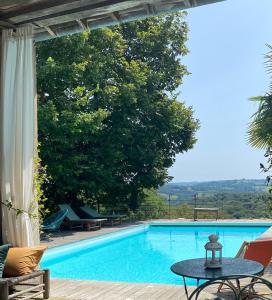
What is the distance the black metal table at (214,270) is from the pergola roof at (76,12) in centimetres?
265

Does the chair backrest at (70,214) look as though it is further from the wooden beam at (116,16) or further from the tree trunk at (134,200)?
the wooden beam at (116,16)

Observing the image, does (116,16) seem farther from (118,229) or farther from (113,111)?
(113,111)

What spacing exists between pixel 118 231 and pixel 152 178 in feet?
12.0

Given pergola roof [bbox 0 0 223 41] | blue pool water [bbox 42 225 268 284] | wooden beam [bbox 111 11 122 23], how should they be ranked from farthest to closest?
blue pool water [bbox 42 225 268 284]
wooden beam [bbox 111 11 122 23]
pergola roof [bbox 0 0 223 41]

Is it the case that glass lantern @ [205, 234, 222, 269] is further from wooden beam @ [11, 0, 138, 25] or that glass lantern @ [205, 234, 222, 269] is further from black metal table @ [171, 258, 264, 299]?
wooden beam @ [11, 0, 138, 25]

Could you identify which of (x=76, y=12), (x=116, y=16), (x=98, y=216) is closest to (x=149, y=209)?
(x=98, y=216)

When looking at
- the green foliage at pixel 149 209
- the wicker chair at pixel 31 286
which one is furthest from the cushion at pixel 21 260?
the green foliage at pixel 149 209

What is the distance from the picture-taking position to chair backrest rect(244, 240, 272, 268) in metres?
5.48

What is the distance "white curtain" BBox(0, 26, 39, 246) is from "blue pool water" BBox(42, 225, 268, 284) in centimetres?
351

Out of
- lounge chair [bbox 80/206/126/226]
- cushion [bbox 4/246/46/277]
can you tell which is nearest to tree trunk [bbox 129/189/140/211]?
lounge chair [bbox 80/206/126/226]

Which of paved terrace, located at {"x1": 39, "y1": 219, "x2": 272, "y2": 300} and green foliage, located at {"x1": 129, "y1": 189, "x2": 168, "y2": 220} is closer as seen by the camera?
paved terrace, located at {"x1": 39, "y1": 219, "x2": 272, "y2": 300}

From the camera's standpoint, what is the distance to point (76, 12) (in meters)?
5.15

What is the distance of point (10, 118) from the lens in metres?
5.50

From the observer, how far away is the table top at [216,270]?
3625mm
